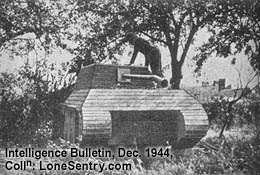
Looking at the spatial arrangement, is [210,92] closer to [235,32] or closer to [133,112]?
[235,32]

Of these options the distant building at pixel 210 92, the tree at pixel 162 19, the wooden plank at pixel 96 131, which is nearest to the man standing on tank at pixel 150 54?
the tree at pixel 162 19

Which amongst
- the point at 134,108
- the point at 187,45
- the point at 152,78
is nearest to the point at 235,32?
the point at 187,45

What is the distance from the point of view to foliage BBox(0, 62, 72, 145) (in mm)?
11367

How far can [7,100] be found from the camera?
1133 cm

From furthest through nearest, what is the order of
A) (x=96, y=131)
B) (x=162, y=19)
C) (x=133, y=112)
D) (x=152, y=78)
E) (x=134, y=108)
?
(x=162, y=19) < (x=152, y=78) < (x=133, y=112) < (x=134, y=108) < (x=96, y=131)

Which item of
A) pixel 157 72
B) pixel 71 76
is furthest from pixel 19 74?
pixel 157 72

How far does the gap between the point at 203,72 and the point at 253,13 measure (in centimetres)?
420

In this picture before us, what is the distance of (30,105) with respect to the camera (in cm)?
1196

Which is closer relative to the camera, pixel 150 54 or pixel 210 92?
pixel 150 54

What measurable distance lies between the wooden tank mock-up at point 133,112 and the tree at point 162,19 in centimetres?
424

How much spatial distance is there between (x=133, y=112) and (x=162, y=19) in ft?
20.7

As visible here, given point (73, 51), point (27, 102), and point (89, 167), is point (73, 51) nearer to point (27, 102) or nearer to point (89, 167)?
point (27, 102)

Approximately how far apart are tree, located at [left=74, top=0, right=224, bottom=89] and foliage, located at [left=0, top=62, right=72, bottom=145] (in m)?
3.28

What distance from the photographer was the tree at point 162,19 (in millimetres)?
14078
